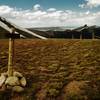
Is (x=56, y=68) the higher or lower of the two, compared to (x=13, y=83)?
higher

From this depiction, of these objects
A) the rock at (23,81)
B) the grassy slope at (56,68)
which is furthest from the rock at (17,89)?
the rock at (23,81)

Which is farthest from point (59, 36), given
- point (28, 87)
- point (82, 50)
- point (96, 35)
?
point (28, 87)

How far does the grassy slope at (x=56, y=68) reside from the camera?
A: 34.2 ft

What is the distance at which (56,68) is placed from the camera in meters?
13.7

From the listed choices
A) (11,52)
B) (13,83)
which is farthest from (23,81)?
(11,52)

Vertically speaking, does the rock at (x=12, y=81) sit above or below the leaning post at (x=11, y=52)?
below

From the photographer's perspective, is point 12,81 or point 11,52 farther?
point 12,81

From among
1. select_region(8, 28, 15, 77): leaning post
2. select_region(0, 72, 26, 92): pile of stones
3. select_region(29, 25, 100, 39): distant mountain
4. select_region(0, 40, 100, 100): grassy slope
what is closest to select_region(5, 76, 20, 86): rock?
select_region(0, 72, 26, 92): pile of stones

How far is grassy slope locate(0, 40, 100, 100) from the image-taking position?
10.4 m

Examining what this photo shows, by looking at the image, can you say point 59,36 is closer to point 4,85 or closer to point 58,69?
point 58,69

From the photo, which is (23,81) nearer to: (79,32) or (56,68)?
(56,68)

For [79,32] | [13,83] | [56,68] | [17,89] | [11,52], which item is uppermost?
[79,32]

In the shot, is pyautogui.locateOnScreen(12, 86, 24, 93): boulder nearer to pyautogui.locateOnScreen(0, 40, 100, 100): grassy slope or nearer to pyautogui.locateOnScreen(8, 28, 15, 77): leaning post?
pyautogui.locateOnScreen(0, 40, 100, 100): grassy slope

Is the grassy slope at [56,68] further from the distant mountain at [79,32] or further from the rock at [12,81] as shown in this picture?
the distant mountain at [79,32]
